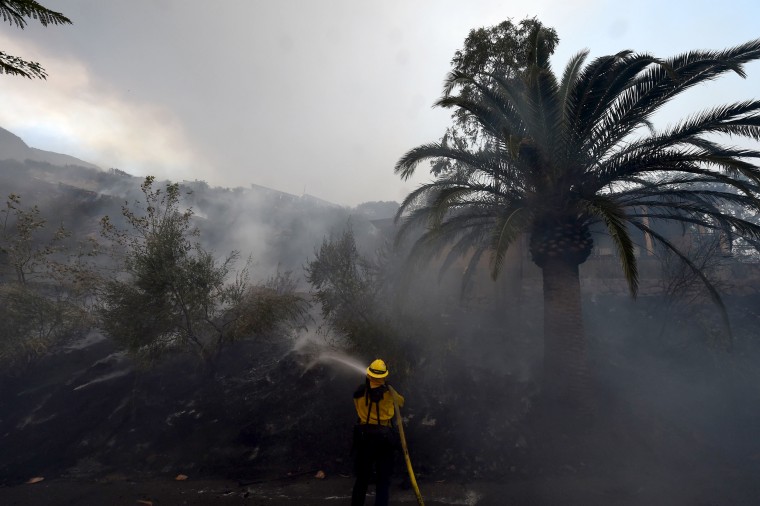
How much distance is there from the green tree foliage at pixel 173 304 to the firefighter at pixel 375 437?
19.7 ft

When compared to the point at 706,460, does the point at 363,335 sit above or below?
above

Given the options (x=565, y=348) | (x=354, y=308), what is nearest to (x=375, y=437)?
(x=565, y=348)

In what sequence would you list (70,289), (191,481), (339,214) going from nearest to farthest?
(191,481) → (70,289) → (339,214)

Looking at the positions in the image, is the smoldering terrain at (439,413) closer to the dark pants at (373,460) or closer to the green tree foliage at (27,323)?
the green tree foliage at (27,323)

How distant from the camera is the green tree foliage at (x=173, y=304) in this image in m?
9.48

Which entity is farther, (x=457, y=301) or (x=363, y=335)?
(x=457, y=301)

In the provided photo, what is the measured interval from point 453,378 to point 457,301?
4938 millimetres

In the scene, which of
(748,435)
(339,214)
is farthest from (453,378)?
(339,214)

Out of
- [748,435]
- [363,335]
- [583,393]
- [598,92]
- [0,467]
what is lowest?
[0,467]

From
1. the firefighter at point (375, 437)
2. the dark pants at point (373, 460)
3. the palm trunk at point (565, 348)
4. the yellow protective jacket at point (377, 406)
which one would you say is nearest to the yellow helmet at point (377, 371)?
the firefighter at point (375, 437)

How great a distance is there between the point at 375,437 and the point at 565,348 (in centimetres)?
508

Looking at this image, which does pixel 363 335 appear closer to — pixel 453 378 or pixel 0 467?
pixel 453 378

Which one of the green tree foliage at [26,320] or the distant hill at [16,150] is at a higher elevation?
the distant hill at [16,150]

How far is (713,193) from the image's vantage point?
7750 mm
